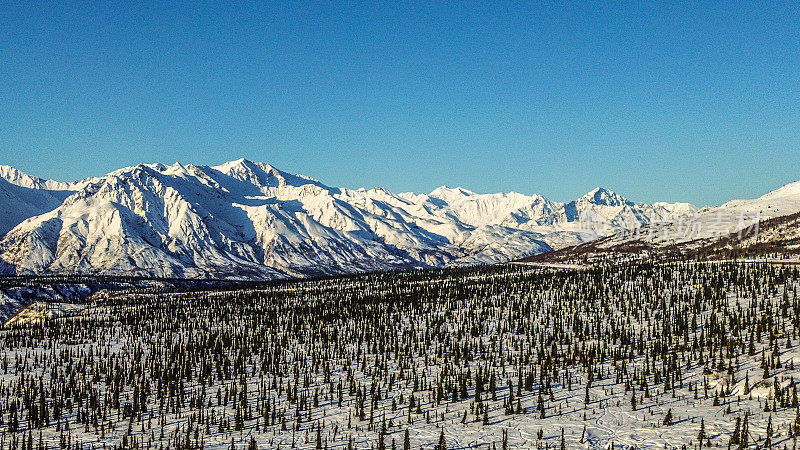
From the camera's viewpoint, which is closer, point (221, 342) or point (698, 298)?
point (698, 298)

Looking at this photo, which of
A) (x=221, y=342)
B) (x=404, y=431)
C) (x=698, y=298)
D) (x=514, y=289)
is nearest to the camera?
(x=404, y=431)

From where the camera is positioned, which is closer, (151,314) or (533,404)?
(533,404)

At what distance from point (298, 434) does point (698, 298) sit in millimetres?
55169

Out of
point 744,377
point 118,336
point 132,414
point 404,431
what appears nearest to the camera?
point 404,431

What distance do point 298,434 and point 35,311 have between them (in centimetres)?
14313

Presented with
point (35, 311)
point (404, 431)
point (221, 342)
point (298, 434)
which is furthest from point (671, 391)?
point (35, 311)

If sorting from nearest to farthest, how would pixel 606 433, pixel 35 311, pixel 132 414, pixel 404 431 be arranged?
1. pixel 606 433
2. pixel 404 431
3. pixel 132 414
4. pixel 35 311

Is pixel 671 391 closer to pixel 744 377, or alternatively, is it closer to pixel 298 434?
pixel 744 377

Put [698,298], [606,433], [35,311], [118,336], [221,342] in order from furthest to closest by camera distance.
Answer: [35,311], [118,336], [221,342], [698,298], [606,433]

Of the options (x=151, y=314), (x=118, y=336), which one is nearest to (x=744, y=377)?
(x=118, y=336)

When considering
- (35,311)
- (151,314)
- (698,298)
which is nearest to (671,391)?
(698,298)

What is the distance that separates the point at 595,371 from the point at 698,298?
3297 cm

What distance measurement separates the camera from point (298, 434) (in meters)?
40.5

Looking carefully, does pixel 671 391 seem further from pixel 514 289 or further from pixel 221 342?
pixel 514 289
